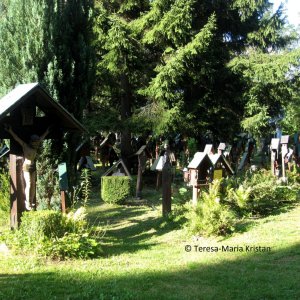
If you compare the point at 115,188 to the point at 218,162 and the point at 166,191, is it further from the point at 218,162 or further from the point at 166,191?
the point at 218,162

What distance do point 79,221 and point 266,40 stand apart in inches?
536

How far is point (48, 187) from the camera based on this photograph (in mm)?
8852

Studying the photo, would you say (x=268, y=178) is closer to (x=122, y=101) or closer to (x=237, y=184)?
(x=237, y=184)

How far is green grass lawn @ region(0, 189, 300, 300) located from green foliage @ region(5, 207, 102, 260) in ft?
0.57

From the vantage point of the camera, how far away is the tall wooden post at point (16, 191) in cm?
696

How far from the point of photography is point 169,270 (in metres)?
5.86

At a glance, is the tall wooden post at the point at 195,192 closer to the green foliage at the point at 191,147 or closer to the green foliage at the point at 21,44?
the green foliage at the point at 21,44

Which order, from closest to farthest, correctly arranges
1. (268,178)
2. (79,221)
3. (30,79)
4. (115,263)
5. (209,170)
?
(115,263), (79,221), (30,79), (209,170), (268,178)

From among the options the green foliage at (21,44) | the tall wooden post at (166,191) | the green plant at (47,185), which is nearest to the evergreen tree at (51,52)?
the green foliage at (21,44)

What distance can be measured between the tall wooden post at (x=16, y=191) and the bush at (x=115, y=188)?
5068 mm

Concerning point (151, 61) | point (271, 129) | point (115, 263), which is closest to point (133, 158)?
point (151, 61)

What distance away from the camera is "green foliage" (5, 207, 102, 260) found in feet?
20.4

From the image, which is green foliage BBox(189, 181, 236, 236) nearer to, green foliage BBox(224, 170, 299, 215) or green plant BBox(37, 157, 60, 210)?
green foliage BBox(224, 170, 299, 215)

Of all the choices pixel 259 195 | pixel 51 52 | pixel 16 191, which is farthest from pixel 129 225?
pixel 51 52
